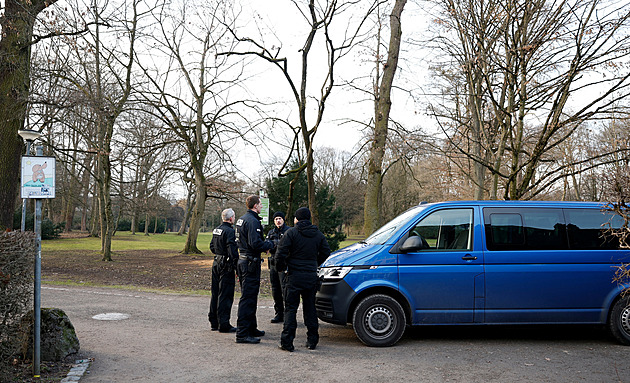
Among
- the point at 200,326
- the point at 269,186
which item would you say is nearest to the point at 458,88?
the point at 269,186

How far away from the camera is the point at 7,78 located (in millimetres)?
14422

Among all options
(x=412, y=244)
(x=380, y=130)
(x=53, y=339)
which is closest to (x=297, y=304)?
(x=412, y=244)

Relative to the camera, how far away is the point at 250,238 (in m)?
7.30

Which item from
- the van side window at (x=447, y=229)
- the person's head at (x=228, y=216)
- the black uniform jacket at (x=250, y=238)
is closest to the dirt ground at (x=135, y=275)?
the person's head at (x=228, y=216)

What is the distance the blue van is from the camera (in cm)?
709

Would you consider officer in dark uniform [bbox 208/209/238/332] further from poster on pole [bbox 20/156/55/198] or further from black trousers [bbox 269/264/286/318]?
poster on pole [bbox 20/156/55/198]

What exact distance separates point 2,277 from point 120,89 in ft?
68.6

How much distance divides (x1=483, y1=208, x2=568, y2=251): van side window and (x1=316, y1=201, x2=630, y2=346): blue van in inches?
0.6

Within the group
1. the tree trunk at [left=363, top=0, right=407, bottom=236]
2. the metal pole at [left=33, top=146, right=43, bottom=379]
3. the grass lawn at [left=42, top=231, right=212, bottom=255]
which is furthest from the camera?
the grass lawn at [left=42, top=231, right=212, bottom=255]

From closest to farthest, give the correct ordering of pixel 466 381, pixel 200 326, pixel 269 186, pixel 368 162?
pixel 466 381 < pixel 200 326 < pixel 368 162 < pixel 269 186

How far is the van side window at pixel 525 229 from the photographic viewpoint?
734cm

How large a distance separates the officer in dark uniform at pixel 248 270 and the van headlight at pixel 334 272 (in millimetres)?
888

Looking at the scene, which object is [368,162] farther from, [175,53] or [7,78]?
[175,53]

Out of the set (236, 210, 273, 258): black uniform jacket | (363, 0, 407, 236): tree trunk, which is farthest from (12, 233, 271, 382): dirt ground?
(236, 210, 273, 258): black uniform jacket
